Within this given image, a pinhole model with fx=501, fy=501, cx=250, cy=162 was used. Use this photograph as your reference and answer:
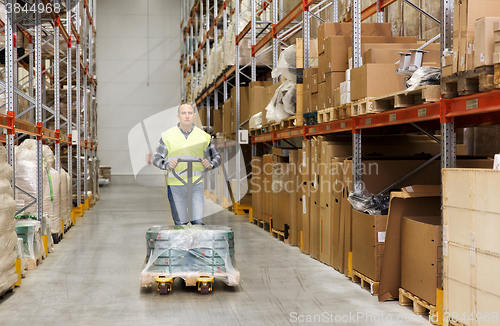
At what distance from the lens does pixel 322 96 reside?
20.6 feet

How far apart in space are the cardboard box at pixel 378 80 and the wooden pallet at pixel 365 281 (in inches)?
71.9

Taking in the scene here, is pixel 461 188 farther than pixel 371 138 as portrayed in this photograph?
No

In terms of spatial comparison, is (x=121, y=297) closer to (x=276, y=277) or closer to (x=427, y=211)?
(x=276, y=277)

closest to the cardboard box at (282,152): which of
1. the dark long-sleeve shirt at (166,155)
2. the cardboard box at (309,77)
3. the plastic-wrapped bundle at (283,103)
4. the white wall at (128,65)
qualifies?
the plastic-wrapped bundle at (283,103)

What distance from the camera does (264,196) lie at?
9.41m

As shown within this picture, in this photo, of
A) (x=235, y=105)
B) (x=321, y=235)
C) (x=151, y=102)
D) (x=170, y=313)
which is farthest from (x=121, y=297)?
(x=151, y=102)

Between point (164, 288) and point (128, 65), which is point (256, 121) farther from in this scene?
point (128, 65)

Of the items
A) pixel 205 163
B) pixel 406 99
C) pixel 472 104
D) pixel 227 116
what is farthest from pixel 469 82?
pixel 227 116

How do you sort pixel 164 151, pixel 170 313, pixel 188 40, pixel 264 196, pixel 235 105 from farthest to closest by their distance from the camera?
pixel 188 40 < pixel 235 105 < pixel 264 196 < pixel 164 151 < pixel 170 313

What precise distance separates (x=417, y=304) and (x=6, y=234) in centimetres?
379

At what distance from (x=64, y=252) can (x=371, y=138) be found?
461 cm

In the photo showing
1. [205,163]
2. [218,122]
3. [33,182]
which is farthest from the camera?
[218,122]

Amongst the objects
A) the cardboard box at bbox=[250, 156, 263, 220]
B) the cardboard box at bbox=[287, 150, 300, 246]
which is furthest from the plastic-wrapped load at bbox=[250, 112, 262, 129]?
the cardboard box at bbox=[287, 150, 300, 246]

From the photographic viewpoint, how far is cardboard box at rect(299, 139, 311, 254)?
6.83m
